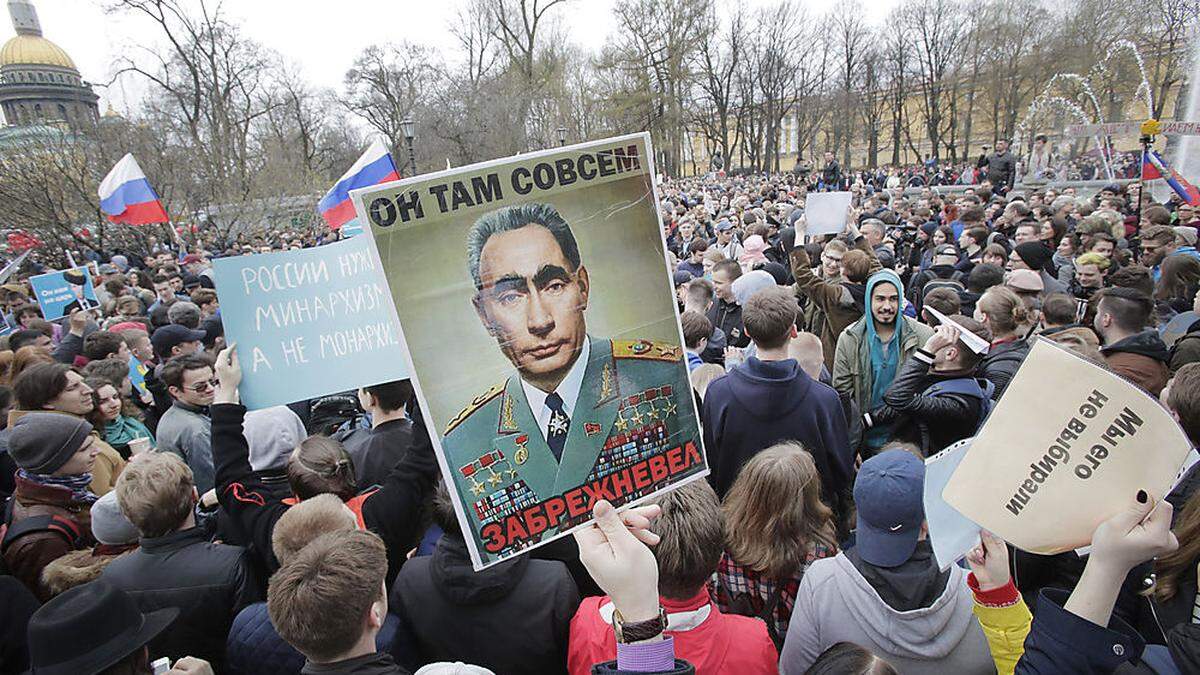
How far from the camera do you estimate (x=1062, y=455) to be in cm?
156

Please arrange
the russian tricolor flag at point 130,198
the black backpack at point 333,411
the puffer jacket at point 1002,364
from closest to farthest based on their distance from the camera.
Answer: the puffer jacket at point 1002,364, the black backpack at point 333,411, the russian tricolor flag at point 130,198

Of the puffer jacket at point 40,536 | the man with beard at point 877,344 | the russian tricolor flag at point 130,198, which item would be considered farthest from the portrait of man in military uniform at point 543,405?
the russian tricolor flag at point 130,198

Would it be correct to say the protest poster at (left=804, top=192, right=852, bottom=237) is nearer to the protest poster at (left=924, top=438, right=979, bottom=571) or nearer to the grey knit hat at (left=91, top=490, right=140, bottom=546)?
the protest poster at (left=924, top=438, right=979, bottom=571)

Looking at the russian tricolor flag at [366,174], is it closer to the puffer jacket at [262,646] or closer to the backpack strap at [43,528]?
the backpack strap at [43,528]

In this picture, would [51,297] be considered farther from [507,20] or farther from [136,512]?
[507,20]

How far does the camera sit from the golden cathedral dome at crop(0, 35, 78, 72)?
59906 mm

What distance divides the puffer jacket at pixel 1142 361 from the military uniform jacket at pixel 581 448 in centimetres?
309

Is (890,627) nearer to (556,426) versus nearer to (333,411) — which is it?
Answer: (556,426)

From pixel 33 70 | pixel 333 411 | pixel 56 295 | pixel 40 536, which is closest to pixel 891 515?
pixel 40 536

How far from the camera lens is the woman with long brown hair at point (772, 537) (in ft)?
8.18

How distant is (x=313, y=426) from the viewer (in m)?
5.14

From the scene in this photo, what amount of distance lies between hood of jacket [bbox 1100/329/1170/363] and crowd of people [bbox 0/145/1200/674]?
0.01 m

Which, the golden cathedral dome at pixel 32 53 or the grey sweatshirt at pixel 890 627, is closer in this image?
the grey sweatshirt at pixel 890 627

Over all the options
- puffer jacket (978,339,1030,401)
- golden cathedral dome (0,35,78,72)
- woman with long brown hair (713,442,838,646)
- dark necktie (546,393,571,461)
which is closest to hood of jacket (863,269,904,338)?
puffer jacket (978,339,1030,401)
